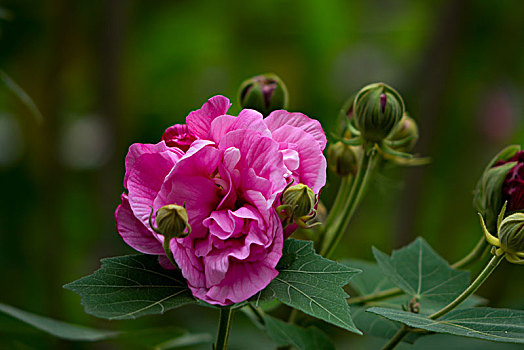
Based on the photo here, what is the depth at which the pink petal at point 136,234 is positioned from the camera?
0.46 meters

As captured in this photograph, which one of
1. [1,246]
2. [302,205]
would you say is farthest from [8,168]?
[302,205]

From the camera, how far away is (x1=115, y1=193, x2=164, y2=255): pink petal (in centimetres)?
46

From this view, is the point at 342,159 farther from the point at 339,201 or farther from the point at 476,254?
the point at 476,254

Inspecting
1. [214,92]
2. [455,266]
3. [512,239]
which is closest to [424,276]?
[455,266]

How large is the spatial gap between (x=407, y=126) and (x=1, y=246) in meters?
1.27

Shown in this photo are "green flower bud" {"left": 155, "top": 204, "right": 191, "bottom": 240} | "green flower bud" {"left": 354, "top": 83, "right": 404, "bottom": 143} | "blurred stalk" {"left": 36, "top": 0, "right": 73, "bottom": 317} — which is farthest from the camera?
"blurred stalk" {"left": 36, "top": 0, "right": 73, "bottom": 317}

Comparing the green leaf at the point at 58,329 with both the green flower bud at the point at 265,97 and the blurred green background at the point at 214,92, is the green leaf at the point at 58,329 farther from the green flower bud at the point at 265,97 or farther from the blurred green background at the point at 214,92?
the blurred green background at the point at 214,92

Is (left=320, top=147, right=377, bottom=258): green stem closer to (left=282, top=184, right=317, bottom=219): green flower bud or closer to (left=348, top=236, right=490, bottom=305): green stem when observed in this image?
(left=348, top=236, right=490, bottom=305): green stem

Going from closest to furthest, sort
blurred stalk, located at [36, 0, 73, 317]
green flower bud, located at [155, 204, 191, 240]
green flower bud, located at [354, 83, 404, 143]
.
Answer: green flower bud, located at [155, 204, 191, 240] → green flower bud, located at [354, 83, 404, 143] → blurred stalk, located at [36, 0, 73, 317]

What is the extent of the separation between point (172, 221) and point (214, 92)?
58.5 inches

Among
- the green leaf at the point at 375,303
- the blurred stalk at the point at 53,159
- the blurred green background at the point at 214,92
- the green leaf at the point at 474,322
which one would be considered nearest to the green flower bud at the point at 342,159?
the green leaf at the point at 375,303

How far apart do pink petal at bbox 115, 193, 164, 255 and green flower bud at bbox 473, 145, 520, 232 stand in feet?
1.18

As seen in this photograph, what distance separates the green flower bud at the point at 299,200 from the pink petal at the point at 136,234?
11cm

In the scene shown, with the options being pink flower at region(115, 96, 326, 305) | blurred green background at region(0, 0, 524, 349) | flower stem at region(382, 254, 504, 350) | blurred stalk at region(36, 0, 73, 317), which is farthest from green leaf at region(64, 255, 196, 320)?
blurred stalk at region(36, 0, 73, 317)
